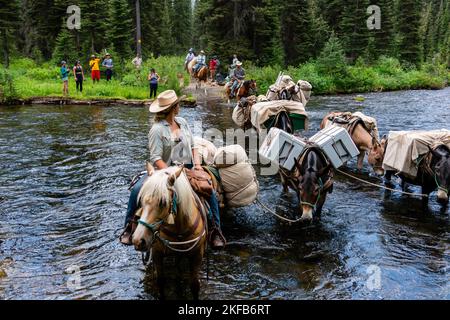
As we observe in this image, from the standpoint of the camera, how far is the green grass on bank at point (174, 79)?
2455cm

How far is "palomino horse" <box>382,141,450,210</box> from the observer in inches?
333

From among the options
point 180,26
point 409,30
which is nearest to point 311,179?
point 409,30

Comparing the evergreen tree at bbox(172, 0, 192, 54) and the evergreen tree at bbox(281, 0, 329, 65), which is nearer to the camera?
the evergreen tree at bbox(281, 0, 329, 65)

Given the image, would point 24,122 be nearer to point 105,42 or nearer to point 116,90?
point 116,90

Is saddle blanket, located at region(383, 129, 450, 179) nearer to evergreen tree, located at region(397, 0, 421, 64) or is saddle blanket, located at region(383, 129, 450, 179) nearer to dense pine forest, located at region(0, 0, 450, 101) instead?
dense pine forest, located at region(0, 0, 450, 101)

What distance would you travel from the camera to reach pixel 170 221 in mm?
4500

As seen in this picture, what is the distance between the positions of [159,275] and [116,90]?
21.4 metres

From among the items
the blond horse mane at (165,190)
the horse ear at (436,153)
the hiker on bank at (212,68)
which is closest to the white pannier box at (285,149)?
the horse ear at (436,153)

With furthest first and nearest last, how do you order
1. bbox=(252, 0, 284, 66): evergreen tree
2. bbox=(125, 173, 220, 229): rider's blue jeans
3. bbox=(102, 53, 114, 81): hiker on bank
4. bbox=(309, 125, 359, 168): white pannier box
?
bbox=(252, 0, 284, 66): evergreen tree < bbox=(102, 53, 114, 81): hiker on bank < bbox=(309, 125, 359, 168): white pannier box < bbox=(125, 173, 220, 229): rider's blue jeans

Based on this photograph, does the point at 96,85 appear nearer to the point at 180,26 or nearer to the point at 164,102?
the point at 164,102

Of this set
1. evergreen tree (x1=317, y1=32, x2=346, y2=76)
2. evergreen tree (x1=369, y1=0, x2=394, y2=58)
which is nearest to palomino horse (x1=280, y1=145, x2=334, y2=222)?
evergreen tree (x1=317, y1=32, x2=346, y2=76)

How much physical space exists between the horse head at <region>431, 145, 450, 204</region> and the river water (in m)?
0.59

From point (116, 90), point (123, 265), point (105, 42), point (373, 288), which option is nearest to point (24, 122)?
point (116, 90)

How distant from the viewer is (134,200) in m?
5.48
